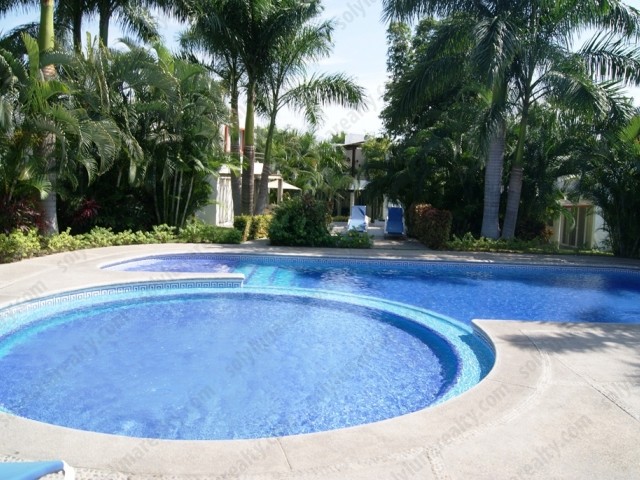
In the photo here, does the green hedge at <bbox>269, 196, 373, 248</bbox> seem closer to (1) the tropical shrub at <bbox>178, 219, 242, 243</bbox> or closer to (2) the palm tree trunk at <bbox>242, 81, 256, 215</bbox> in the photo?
(1) the tropical shrub at <bbox>178, 219, 242, 243</bbox>

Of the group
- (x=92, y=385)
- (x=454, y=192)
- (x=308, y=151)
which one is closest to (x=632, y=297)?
(x=454, y=192)

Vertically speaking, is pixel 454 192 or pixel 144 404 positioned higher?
pixel 454 192

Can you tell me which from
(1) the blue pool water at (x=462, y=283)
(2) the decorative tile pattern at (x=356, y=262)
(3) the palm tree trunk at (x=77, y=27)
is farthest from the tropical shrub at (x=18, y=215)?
(3) the palm tree trunk at (x=77, y=27)

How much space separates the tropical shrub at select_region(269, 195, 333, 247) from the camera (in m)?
14.9

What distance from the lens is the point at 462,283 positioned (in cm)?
1159

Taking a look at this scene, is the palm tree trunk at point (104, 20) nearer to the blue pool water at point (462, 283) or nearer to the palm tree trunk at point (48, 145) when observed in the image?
the palm tree trunk at point (48, 145)

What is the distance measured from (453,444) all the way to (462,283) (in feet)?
27.7

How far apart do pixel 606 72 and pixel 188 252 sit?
499 inches

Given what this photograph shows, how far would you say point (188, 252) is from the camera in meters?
12.9

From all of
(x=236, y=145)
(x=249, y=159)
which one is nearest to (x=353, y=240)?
(x=249, y=159)

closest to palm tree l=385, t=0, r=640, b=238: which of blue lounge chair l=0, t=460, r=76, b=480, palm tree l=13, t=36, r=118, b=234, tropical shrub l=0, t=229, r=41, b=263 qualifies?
palm tree l=13, t=36, r=118, b=234

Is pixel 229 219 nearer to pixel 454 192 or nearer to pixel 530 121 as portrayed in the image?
pixel 454 192

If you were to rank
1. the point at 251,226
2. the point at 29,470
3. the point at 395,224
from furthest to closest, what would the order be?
the point at 395,224 < the point at 251,226 < the point at 29,470

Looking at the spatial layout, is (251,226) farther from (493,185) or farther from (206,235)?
(493,185)
